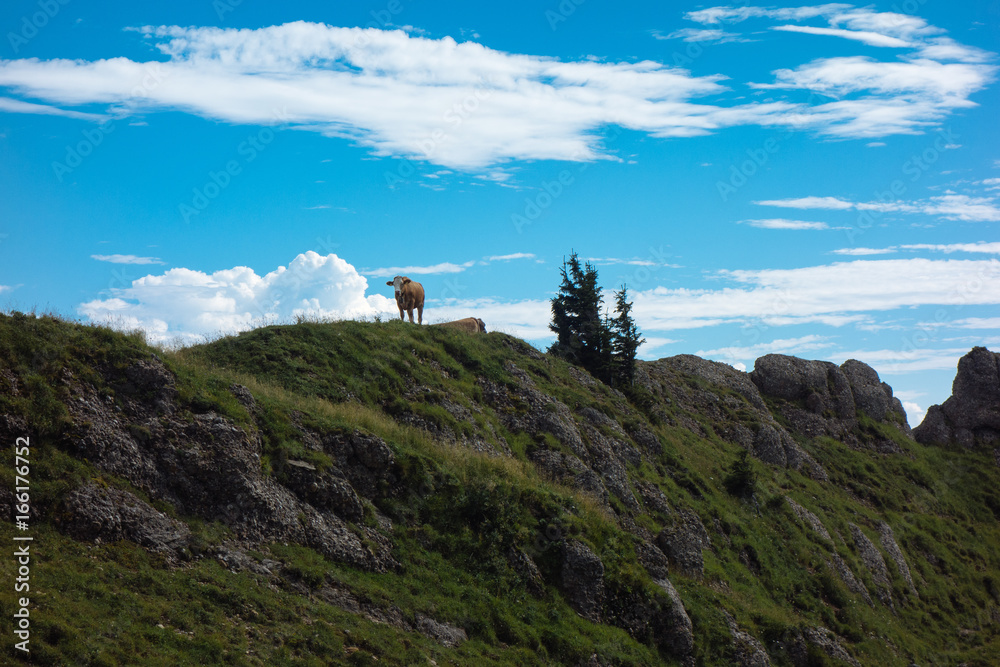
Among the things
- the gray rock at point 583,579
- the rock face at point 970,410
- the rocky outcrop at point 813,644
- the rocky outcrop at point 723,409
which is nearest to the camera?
the gray rock at point 583,579

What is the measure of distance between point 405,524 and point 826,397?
51.7 metres

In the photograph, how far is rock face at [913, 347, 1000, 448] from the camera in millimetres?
68000

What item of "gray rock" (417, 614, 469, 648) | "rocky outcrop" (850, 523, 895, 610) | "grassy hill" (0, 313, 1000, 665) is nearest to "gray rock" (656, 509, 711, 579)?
"grassy hill" (0, 313, 1000, 665)

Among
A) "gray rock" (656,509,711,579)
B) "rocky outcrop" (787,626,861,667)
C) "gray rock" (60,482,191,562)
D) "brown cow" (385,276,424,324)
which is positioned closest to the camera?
"gray rock" (60,482,191,562)

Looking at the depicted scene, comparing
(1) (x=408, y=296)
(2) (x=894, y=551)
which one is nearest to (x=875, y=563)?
(2) (x=894, y=551)

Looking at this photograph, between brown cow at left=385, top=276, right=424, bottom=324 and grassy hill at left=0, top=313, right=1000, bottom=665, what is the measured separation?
3.49 m

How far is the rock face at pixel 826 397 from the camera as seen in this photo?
203 ft

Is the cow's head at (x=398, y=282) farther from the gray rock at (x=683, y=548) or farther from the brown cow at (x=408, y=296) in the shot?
the gray rock at (x=683, y=548)

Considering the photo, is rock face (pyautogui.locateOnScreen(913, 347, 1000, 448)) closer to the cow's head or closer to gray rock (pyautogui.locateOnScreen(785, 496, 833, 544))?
gray rock (pyautogui.locateOnScreen(785, 496, 833, 544))

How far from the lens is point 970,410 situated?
2731 inches

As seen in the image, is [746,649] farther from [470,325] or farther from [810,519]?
[470,325]

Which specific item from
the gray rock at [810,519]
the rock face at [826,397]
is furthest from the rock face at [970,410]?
the gray rock at [810,519]

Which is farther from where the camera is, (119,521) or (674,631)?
(674,631)

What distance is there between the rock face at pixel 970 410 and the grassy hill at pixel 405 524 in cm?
2539
